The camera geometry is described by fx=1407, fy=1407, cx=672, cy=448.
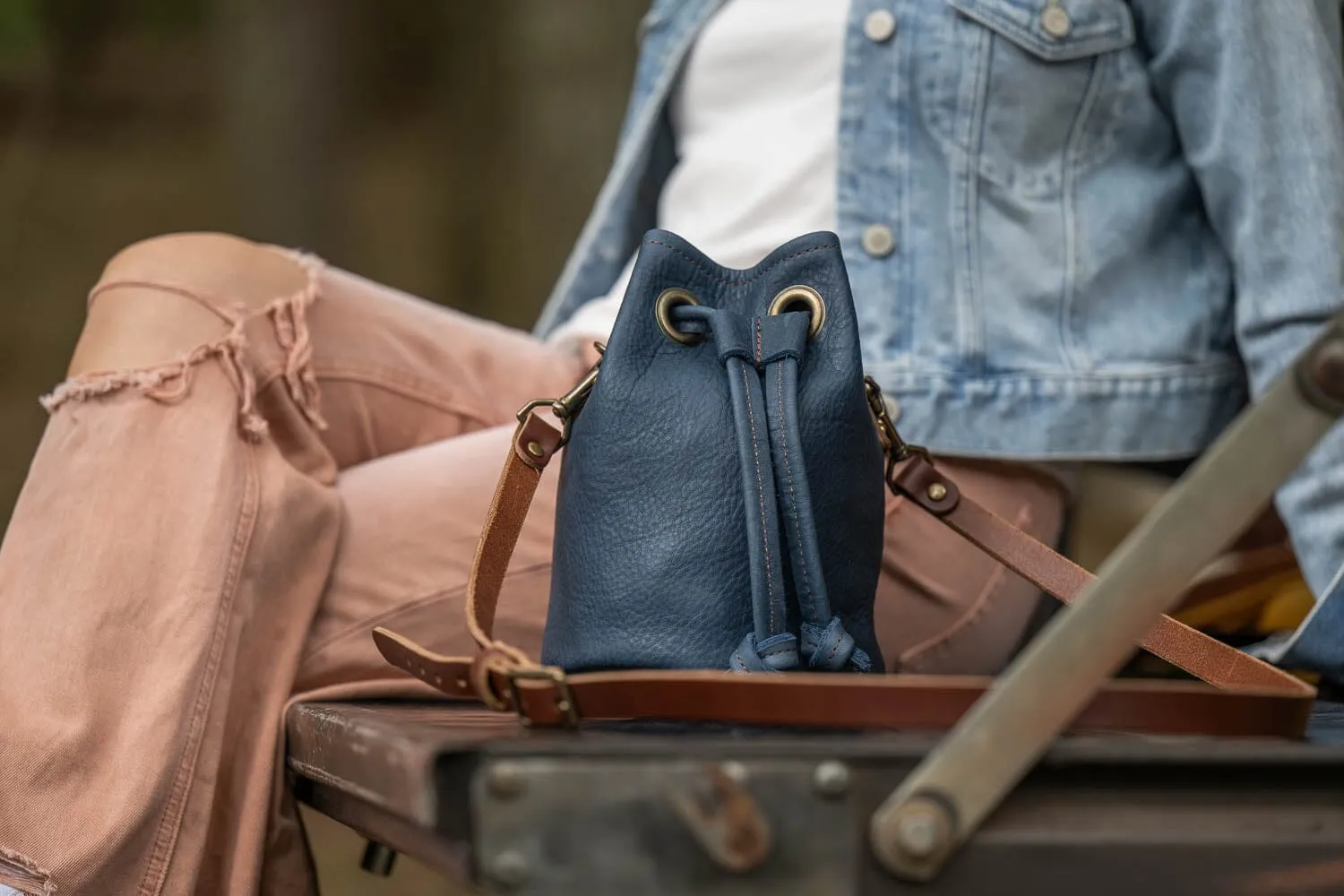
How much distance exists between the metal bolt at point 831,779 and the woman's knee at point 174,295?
48 cm

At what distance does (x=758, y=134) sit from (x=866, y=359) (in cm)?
20

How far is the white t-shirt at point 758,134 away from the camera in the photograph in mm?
958

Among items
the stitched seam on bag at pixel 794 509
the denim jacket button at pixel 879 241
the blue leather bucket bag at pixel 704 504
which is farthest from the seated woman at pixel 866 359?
the stitched seam on bag at pixel 794 509

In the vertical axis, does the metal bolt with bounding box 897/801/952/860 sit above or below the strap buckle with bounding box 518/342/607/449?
below

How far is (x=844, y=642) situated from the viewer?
59 cm

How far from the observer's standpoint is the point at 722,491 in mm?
601

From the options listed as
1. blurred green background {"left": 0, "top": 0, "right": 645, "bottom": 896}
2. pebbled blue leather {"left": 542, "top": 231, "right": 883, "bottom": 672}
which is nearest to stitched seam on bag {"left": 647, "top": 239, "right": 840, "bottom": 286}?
pebbled blue leather {"left": 542, "top": 231, "right": 883, "bottom": 672}

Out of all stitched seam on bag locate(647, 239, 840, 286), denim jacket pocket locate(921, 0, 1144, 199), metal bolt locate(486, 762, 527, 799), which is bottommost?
metal bolt locate(486, 762, 527, 799)

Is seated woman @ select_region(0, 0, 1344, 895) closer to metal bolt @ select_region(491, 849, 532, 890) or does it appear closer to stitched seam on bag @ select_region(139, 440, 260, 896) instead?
stitched seam on bag @ select_region(139, 440, 260, 896)

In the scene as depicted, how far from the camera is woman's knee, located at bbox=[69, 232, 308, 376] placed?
2.55 feet

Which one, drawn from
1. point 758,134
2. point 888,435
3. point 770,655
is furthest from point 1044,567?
point 758,134

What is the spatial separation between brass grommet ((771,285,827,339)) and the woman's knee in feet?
1.12

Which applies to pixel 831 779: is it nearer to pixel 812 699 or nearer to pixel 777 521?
pixel 812 699

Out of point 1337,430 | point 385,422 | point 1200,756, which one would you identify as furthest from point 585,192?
point 1200,756
